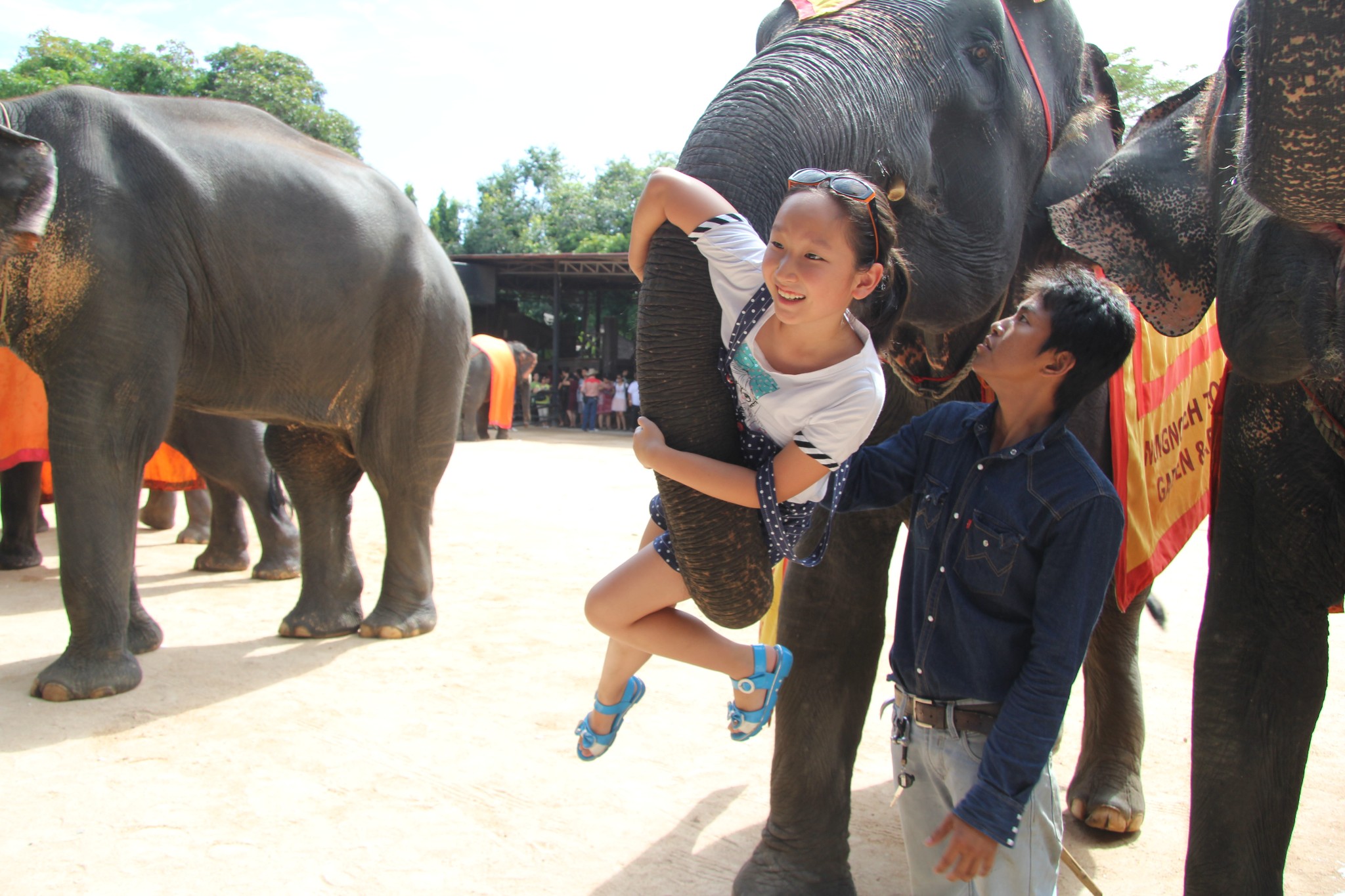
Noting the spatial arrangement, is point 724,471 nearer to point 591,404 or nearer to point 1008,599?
point 1008,599

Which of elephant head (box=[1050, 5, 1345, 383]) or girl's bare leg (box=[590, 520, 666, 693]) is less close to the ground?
elephant head (box=[1050, 5, 1345, 383])

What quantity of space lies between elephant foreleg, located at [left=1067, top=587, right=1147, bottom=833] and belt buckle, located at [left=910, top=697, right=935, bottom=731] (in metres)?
1.39

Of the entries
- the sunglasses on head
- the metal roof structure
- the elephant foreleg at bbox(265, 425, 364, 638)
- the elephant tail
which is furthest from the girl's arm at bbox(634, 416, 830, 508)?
the metal roof structure

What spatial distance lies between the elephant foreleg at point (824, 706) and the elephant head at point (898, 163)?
1.54 feet

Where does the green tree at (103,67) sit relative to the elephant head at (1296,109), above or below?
above

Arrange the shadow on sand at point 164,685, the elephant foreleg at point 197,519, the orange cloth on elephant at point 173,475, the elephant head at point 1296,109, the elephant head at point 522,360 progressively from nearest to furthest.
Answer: the elephant head at point 1296,109 < the shadow on sand at point 164,685 < the orange cloth on elephant at point 173,475 < the elephant foreleg at point 197,519 < the elephant head at point 522,360

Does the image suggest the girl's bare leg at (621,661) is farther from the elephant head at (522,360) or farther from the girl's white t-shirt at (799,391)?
the elephant head at (522,360)

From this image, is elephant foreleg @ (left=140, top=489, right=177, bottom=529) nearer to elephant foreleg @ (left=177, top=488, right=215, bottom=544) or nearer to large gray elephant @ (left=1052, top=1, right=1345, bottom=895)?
elephant foreleg @ (left=177, top=488, right=215, bottom=544)

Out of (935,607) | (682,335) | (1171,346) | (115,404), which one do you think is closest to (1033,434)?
(935,607)

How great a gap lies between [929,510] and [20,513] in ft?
20.3

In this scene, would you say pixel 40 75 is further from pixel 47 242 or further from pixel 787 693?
pixel 787 693

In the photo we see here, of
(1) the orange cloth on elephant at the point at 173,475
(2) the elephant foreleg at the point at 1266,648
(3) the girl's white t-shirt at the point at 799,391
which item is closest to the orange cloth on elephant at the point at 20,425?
(1) the orange cloth on elephant at the point at 173,475

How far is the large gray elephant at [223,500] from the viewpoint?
5781 mm

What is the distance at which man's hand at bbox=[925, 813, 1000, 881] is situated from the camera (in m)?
1.61
